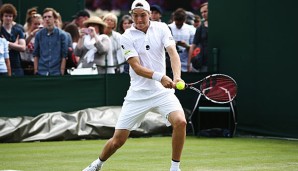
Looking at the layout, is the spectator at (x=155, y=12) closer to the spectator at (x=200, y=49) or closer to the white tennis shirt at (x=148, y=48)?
the spectator at (x=200, y=49)

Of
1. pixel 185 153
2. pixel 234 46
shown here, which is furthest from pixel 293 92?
pixel 185 153

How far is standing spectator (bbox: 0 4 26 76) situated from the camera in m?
15.7

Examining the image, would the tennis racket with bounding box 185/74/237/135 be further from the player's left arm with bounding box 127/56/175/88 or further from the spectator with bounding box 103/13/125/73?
the spectator with bounding box 103/13/125/73

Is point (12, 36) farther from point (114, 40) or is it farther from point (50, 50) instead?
point (114, 40)

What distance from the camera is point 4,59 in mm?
15297

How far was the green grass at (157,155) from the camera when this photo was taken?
11008 millimetres

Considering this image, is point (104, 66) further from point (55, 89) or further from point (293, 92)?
point (293, 92)

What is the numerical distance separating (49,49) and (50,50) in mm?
27

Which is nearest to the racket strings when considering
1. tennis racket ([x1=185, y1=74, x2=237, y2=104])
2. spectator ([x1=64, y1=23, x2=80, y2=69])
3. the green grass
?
tennis racket ([x1=185, y1=74, x2=237, y2=104])

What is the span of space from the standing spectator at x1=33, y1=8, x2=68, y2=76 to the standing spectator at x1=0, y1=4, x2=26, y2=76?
0.30m

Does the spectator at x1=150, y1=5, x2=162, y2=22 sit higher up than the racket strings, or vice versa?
the spectator at x1=150, y1=5, x2=162, y2=22

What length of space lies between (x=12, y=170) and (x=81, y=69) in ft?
19.2

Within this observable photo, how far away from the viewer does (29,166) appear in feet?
36.8

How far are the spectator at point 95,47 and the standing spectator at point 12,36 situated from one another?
1.17 meters
